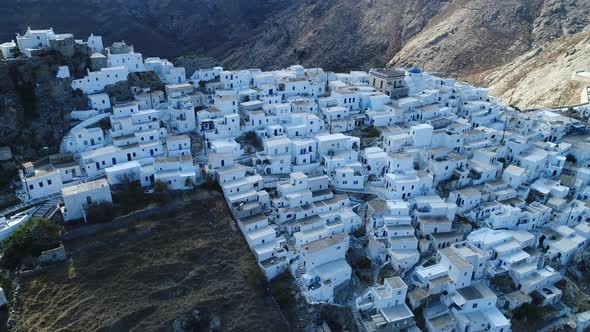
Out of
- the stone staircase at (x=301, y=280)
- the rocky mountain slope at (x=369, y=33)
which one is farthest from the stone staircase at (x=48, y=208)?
the rocky mountain slope at (x=369, y=33)

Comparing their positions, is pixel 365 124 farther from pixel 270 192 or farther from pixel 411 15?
pixel 411 15

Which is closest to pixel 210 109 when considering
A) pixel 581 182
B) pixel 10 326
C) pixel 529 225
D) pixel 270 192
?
pixel 270 192

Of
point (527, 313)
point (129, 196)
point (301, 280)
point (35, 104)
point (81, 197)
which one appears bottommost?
point (527, 313)

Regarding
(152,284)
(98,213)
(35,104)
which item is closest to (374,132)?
(152,284)

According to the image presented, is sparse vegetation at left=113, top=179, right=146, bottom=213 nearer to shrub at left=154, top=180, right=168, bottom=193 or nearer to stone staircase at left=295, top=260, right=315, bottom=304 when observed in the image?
shrub at left=154, top=180, right=168, bottom=193

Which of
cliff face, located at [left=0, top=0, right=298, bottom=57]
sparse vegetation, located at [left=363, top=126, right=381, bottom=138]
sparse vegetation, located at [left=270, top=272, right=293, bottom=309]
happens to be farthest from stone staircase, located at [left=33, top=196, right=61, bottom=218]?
cliff face, located at [left=0, top=0, right=298, bottom=57]

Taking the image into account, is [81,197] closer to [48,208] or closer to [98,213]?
[98,213]

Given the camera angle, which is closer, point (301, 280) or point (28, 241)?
point (28, 241)

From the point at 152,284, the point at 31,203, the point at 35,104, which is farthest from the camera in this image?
the point at 35,104
